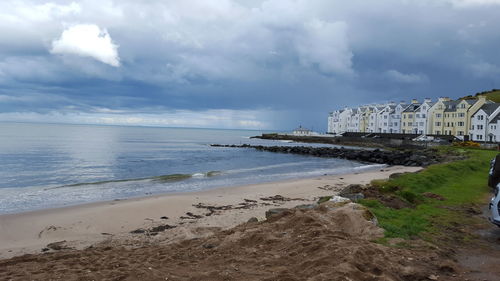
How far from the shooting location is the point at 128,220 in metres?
14.6

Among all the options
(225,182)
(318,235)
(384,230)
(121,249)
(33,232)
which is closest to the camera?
(318,235)

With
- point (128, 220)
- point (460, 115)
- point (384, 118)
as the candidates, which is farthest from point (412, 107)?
point (128, 220)

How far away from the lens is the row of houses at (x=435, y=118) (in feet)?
246

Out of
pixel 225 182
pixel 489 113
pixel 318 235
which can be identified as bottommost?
pixel 225 182

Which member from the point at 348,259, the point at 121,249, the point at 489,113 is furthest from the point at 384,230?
the point at 489,113

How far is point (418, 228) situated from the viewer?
926 centimetres

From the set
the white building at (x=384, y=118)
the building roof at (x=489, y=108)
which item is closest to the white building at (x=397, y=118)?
the white building at (x=384, y=118)

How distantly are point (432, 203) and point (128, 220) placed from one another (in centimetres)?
1196

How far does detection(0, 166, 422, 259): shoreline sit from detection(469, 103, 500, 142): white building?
67718 mm

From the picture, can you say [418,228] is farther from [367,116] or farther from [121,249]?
[367,116]

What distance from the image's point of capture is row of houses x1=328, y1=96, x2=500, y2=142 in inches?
2953

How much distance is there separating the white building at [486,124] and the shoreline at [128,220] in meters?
67.7

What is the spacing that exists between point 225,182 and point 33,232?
17360mm

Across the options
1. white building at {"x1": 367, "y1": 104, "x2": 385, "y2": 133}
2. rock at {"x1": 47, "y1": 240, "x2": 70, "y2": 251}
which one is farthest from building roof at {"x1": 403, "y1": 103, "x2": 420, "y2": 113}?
rock at {"x1": 47, "y1": 240, "x2": 70, "y2": 251}
